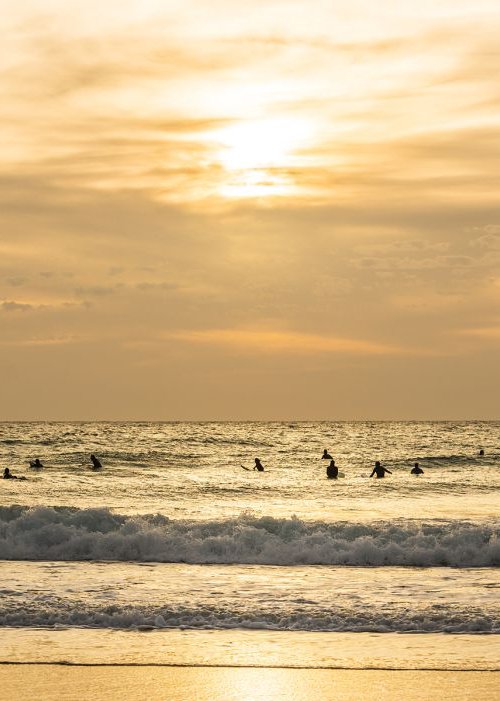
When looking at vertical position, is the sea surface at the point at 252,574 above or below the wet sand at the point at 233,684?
above

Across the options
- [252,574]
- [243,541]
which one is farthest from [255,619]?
[243,541]

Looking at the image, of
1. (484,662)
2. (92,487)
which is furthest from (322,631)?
(92,487)

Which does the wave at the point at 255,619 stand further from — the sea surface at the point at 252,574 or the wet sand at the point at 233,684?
the wet sand at the point at 233,684

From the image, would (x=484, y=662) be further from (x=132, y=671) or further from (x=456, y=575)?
(x=456, y=575)

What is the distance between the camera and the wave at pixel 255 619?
1343 cm

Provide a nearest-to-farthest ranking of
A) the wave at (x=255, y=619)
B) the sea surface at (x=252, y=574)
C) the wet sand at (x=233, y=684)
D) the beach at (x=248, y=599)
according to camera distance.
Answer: the wet sand at (x=233, y=684) → the beach at (x=248, y=599) → the sea surface at (x=252, y=574) → the wave at (x=255, y=619)

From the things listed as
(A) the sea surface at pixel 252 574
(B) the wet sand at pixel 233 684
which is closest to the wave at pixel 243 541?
(A) the sea surface at pixel 252 574

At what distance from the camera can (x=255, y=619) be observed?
13828 millimetres

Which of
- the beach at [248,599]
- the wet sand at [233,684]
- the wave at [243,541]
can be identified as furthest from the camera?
the wave at [243,541]

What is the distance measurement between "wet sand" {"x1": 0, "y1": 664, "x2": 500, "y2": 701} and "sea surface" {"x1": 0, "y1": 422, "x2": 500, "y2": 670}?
45 centimetres

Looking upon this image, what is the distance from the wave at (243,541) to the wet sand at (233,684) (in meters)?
10.5

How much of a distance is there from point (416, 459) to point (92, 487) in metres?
30.9

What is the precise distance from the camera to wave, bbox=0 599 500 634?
13430mm

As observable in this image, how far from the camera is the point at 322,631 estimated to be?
43.5 feet
